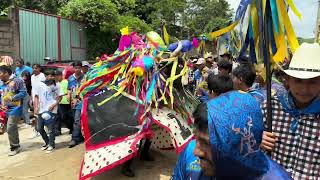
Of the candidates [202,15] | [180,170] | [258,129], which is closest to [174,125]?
[180,170]

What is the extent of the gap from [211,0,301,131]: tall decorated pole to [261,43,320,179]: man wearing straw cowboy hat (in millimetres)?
91

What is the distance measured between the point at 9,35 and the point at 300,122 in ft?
43.8

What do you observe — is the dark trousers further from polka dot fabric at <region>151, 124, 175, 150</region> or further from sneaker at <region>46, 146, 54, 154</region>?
polka dot fabric at <region>151, 124, 175, 150</region>

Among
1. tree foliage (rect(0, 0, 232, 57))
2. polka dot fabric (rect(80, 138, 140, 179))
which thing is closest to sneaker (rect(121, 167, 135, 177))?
polka dot fabric (rect(80, 138, 140, 179))

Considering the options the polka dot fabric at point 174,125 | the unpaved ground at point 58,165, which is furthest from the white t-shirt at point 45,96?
the polka dot fabric at point 174,125

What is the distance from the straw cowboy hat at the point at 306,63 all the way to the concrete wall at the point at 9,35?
13.2 m

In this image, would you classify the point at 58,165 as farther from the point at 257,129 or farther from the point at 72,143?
the point at 257,129

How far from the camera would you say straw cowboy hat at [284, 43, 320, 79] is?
221 cm

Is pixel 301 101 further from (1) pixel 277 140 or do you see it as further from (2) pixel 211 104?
(2) pixel 211 104

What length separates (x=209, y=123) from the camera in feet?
4.42

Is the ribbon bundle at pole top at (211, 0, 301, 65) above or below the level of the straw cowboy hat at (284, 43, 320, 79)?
above

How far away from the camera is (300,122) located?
232 cm

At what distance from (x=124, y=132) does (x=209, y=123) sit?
3.90m

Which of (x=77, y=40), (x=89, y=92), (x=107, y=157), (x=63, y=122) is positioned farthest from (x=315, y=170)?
(x=77, y=40)
